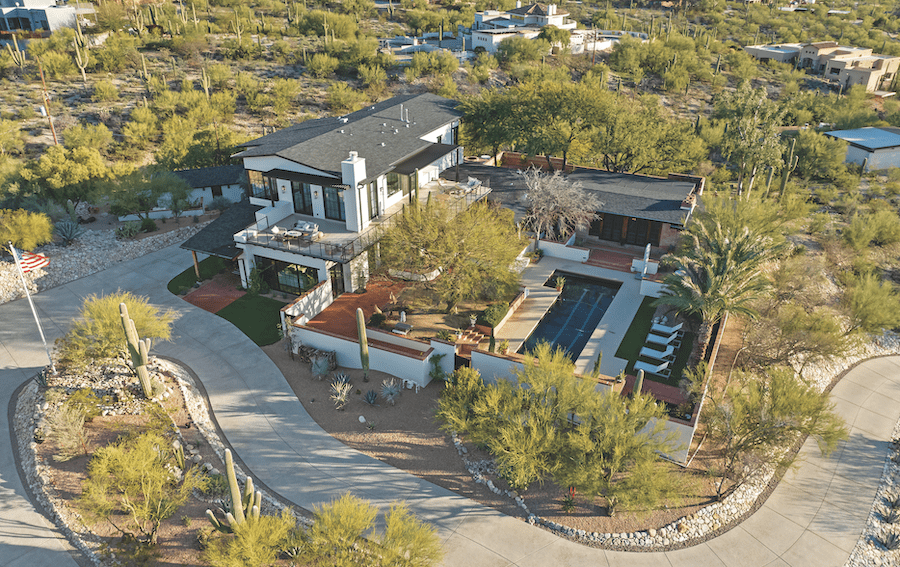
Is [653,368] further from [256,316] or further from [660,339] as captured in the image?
[256,316]

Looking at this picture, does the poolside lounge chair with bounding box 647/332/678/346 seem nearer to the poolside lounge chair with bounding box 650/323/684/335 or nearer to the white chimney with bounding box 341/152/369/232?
the poolside lounge chair with bounding box 650/323/684/335

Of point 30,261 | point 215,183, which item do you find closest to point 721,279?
point 30,261

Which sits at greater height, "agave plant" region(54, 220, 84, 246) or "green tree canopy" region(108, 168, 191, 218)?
"green tree canopy" region(108, 168, 191, 218)

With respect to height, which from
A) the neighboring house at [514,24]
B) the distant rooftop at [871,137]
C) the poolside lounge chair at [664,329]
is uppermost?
the neighboring house at [514,24]

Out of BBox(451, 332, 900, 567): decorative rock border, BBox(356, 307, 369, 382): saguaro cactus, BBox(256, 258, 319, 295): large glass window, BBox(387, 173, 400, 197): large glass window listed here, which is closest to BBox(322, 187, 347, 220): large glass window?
BBox(387, 173, 400, 197): large glass window

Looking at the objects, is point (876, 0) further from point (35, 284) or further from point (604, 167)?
point (35, 284)

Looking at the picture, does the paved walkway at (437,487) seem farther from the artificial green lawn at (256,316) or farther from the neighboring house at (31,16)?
the neighboring house at (31,16)

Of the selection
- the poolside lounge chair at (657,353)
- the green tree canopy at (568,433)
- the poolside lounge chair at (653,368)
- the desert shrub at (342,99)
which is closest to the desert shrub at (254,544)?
the green tree canopy at (568,433)

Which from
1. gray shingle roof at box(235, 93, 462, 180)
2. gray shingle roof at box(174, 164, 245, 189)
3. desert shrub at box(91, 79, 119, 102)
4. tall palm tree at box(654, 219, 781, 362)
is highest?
gray shingle roof at box(235, 93, 462, 180)
